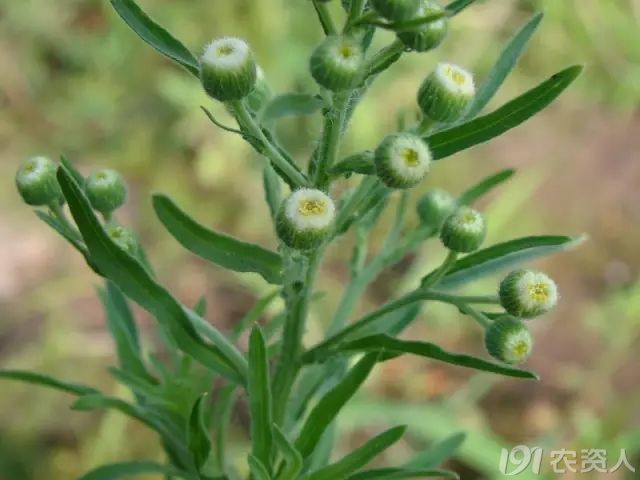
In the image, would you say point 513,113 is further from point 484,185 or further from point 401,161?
point 484,185

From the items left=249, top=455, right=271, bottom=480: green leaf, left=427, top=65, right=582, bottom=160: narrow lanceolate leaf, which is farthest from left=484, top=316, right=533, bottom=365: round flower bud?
left=249, top=455, right=271, bottom=480: green leaf

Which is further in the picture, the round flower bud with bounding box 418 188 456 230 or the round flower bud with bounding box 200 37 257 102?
the round flower bud with bounding box 418 188 456 230

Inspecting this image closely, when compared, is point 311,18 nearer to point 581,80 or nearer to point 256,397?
point 581,80

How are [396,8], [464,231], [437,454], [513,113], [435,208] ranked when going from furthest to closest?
1. [437,454]
2. [435,208]
3. [464,231]
4. [513,113]
5. [396,8]

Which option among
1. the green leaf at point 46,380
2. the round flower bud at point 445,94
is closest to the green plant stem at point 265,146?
the round flower bud at point 445,94

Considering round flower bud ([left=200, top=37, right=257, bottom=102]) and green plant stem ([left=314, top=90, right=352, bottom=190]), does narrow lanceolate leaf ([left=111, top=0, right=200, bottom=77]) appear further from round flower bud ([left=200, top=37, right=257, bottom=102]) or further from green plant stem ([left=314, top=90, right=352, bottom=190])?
green plant stem ([left=314, top=90, right=352, bottom=190])

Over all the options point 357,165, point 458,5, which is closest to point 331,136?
point 357,165
